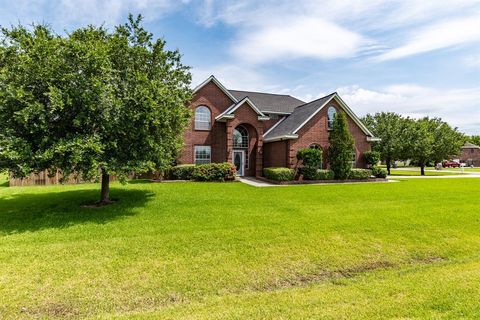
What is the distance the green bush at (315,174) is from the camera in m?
19.4

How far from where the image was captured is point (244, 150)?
74.8 ft

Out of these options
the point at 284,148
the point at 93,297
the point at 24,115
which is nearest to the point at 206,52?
the point at 284,148

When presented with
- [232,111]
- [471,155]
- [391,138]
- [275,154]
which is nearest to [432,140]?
[391,138]

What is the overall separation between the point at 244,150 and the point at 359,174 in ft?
30.4

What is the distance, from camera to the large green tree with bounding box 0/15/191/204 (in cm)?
805

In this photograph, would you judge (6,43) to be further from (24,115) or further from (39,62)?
(24,115)

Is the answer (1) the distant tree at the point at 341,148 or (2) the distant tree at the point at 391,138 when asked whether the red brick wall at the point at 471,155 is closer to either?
(2) the distant tree at the point at 391,138

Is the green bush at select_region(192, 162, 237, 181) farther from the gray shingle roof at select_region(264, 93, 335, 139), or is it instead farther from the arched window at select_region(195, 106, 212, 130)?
the gray shingle roof at select_region(264, 93, 335, 139)

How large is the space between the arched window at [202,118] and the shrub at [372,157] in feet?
43.1

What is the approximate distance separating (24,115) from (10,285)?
4.81 m

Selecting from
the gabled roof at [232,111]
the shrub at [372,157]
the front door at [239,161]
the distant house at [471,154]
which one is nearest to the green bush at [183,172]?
the gabled roof at [232,111]

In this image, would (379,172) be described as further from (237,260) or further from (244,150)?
(237,260)

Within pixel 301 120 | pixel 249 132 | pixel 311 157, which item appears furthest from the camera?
pixel 249 132

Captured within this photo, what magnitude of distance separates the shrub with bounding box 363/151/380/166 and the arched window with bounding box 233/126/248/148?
9999 millimetres
